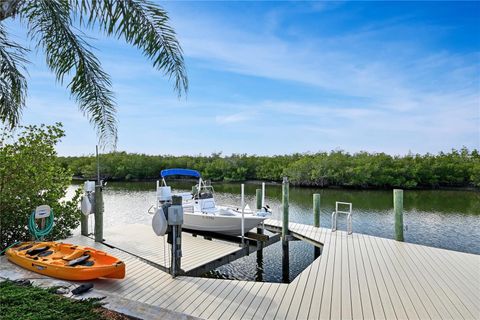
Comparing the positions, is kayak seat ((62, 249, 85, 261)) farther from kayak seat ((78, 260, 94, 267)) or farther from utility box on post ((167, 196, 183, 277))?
utility box on post ((167, 196, 183, 277))

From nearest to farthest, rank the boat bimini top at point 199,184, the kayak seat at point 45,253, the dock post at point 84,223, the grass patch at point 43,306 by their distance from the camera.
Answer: the grass patch at point 43,306 → the kayak seat at point 45,253 → the dock post at point 84,223 → the boat bimini top at point 199,184

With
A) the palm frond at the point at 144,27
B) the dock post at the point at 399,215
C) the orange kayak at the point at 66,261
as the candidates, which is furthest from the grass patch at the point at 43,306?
the dock post at the point at 399,215

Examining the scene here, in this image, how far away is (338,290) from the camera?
14.4 feet

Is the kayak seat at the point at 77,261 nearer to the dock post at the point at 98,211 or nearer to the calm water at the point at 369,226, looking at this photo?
the dock post at the point at 98,211

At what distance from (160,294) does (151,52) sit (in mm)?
3140

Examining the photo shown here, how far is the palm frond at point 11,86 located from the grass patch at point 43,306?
2.20 meters

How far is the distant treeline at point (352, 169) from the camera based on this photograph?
3203 cm

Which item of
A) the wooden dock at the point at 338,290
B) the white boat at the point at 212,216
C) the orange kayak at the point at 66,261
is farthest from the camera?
the white boat at the point at 212,216

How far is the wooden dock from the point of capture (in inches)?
146

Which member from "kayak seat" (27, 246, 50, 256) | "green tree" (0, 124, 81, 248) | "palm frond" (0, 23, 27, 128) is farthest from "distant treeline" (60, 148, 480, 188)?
"palm frond" (0, 23, 27, 128)

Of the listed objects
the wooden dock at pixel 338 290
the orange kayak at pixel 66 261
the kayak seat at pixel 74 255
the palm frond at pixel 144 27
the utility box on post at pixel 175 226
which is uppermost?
the palm frond at pixel 144 27

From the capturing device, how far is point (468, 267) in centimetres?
548

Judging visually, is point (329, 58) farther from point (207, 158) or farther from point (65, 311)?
point (207, 158)

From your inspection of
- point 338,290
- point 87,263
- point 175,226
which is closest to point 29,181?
point 87,263
